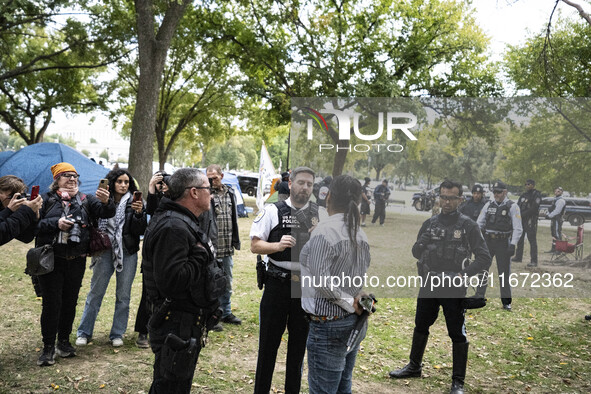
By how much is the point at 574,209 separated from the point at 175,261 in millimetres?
3308

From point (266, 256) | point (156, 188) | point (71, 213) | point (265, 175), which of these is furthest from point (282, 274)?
point (265, 175)

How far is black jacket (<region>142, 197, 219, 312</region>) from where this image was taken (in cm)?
285

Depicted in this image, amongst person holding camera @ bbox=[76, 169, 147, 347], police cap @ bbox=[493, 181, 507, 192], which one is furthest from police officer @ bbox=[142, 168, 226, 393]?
police cap @ bbox=[493, 181, 507, 192]

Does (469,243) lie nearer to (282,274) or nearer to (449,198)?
(449,198)

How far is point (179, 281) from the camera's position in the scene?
2.84 metres

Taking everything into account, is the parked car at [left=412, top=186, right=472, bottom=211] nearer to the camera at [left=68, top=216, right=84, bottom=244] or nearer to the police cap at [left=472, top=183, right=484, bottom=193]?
the police cap at [left=472, top=183, right=484, bottom=193]

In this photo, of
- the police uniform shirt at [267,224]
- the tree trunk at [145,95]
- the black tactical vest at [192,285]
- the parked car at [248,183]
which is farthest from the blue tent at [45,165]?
the parked car at [248,183]

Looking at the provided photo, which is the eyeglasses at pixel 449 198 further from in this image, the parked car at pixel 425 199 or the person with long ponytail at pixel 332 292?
the person with long ponytail at pixel 332 292

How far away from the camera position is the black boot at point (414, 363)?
4.82m

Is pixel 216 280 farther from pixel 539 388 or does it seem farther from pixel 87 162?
pixel 87 162

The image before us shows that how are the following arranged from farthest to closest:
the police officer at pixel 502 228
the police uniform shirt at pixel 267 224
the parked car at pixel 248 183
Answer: the parked car at pixel 248 183
the police officer at pixel 502 228
the police uniform shirt at pixel 267 224

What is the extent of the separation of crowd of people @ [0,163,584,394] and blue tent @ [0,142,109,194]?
27.6 feet

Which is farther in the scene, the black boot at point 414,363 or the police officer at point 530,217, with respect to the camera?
the black boot at point 414,363

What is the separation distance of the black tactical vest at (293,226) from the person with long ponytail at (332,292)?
1.53ft
